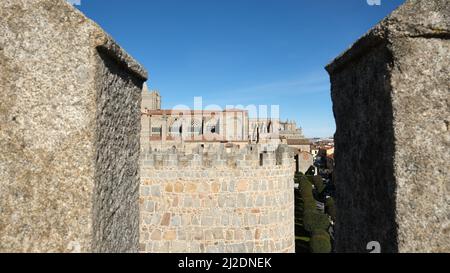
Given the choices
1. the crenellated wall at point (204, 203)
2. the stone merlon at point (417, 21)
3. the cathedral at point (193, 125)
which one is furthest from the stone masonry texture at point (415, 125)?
the cathedral at point (193, 125)

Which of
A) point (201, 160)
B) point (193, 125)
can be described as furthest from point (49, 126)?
point (193, 125)

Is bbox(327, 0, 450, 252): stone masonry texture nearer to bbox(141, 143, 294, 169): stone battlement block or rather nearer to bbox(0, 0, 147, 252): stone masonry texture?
bbox(0, 0, 147, 252): stone masonry texture

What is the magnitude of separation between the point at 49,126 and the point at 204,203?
20.5 ft

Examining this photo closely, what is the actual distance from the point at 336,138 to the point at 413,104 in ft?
3.53

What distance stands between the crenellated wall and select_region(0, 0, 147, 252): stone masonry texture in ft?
19.7

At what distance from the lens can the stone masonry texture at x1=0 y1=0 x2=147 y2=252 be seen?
1938mm

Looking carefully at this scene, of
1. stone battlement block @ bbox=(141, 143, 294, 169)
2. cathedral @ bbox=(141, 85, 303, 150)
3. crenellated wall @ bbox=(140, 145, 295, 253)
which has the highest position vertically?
cathedral @ bbox=(141, 85, 303, 150)

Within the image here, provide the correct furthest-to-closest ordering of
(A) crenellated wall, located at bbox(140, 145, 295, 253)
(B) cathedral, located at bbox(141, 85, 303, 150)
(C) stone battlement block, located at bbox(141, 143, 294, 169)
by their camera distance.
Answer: (B) cathedral, located at bbox(141, 85, 303, 150)
(C) stone battlement block, located at bbox(141, 143, 294, 169)
(A) crenellated wall, located at bbox(140, 145, 295, 253)

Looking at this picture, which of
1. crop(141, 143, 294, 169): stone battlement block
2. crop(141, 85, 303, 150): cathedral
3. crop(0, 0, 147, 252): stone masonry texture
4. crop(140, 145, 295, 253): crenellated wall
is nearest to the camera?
crop(0, 0, 147, 252): stone masonry texture

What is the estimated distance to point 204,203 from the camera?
7965 mm

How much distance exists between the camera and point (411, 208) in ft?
6.43

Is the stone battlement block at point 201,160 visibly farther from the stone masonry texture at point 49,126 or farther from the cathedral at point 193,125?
the cathedral at point 193,125

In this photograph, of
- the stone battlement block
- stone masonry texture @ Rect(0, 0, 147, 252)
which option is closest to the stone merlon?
stone masonry texture @ Rect(0, 0, 147, 252)

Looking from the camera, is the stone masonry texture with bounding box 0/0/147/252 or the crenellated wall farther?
the crenellated wall
